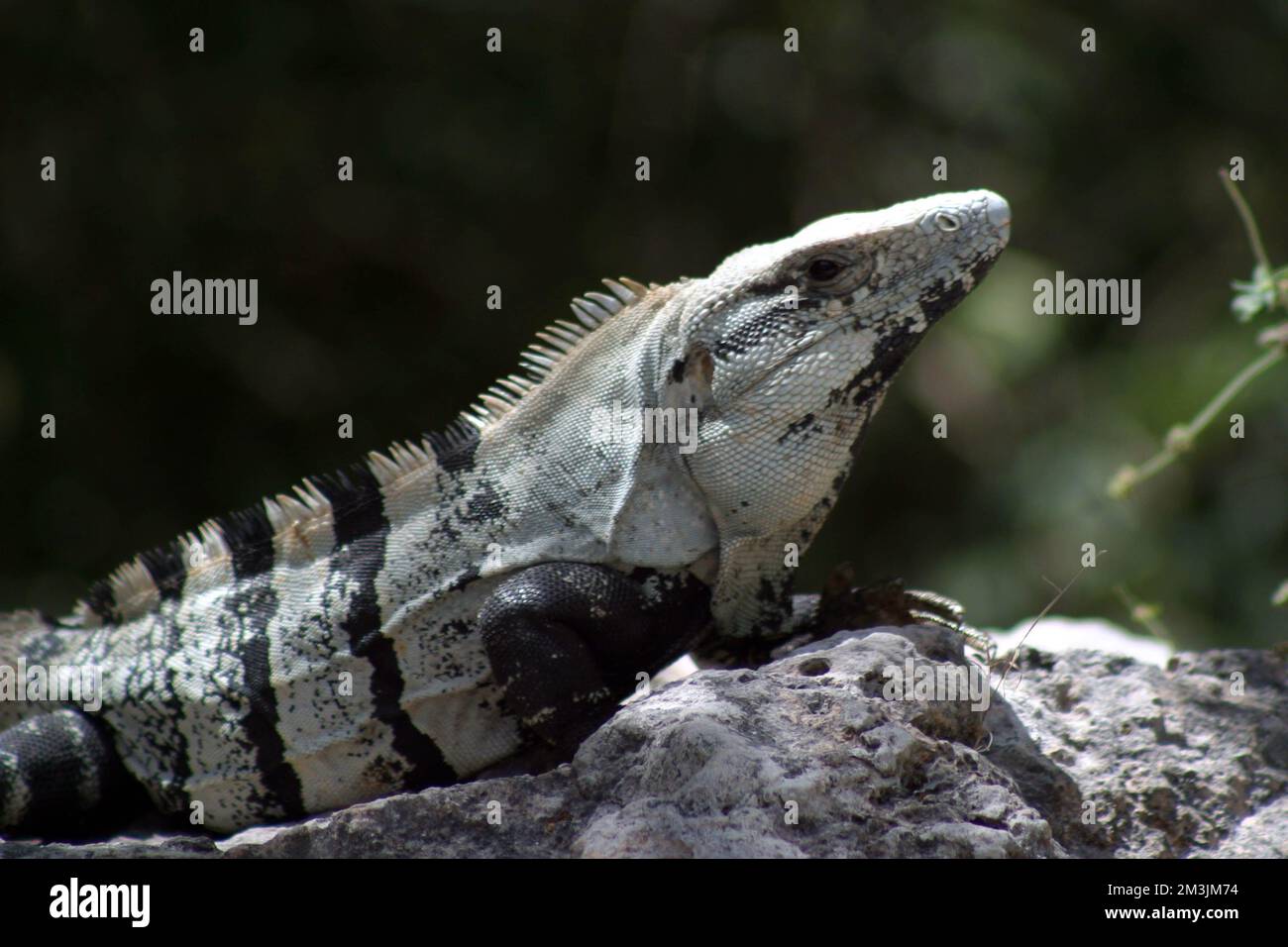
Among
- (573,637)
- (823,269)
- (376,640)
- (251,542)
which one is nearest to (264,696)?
(376,640)

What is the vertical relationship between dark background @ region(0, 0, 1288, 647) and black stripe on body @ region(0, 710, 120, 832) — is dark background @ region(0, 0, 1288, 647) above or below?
above

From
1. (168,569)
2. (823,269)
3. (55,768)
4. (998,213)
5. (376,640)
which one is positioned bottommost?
(55,768)

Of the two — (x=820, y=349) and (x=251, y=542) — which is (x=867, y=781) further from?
(x=251, y=542)

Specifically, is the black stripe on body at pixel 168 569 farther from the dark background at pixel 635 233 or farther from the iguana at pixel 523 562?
the dark background at pixel 635 233

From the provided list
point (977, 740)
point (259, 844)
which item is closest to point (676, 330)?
point (977, 740)

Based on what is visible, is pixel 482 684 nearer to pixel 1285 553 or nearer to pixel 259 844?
pixel 259 844

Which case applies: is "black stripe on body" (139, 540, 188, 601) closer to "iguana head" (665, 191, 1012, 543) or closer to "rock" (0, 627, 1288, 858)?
"rock" (0, 627, 1288, 858)

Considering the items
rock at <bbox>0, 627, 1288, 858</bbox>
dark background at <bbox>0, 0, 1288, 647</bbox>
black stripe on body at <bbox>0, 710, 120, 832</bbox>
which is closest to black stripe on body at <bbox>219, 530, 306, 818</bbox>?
rock at <bbox>0, 627, 1288, 858</bbox>

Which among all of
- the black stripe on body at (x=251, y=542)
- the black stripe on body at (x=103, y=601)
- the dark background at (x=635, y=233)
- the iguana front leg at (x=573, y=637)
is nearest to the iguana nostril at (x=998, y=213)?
the iguana front leg at (x=573, y=637)
